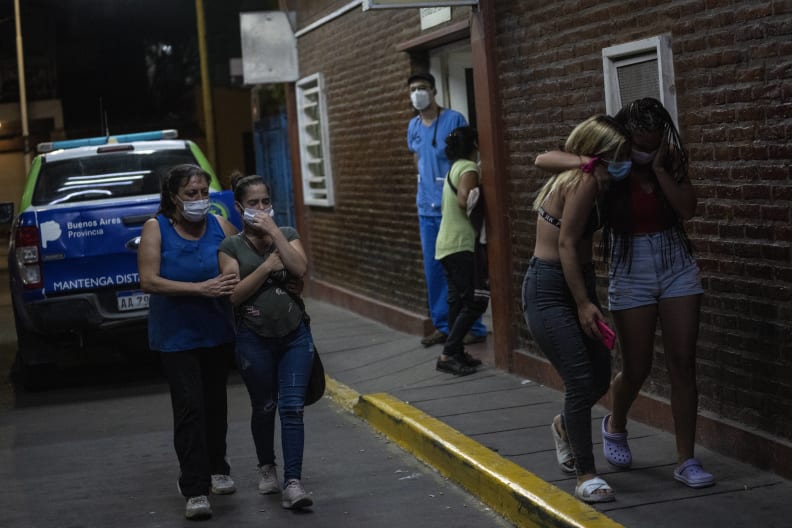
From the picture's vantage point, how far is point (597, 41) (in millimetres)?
8047

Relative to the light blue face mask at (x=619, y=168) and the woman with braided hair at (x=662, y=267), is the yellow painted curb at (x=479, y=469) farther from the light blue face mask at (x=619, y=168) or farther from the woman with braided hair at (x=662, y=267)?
the light blue face mask at (x=619, y=168)

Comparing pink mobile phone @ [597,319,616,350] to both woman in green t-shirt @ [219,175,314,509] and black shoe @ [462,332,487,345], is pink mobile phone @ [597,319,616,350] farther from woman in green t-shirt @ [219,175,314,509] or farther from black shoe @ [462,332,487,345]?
black shoe @ [462,332,487,345]

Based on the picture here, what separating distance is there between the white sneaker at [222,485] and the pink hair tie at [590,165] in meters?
2.69

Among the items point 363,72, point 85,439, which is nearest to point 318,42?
point 363,72

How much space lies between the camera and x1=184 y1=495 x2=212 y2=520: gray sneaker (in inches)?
265

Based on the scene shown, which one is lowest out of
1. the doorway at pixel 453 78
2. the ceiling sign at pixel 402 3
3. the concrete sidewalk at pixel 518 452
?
the concrete sidewalk at pixel 518 452

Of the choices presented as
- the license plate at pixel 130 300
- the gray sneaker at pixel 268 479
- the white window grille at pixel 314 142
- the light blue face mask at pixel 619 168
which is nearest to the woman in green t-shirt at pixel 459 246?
the license plate at pixel 130 300

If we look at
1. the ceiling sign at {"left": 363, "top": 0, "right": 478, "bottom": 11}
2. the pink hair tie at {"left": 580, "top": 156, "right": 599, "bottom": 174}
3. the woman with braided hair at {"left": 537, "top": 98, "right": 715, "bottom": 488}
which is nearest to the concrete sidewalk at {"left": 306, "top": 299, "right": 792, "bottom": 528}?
the woman with braided hair at {"left": 537, "top": 98, "right": 715, "bottom": 488}

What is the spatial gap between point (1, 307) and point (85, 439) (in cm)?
1251

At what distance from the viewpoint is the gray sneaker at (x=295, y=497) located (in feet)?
22.2

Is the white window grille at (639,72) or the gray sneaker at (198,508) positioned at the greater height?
A: the white window grille at (639,72)

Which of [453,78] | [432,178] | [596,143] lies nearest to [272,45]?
[453,78]

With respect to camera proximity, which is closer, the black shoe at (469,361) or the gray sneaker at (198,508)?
the gray sneaker at (198,508)

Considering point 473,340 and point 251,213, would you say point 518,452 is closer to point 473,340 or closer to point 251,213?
point 251,213
